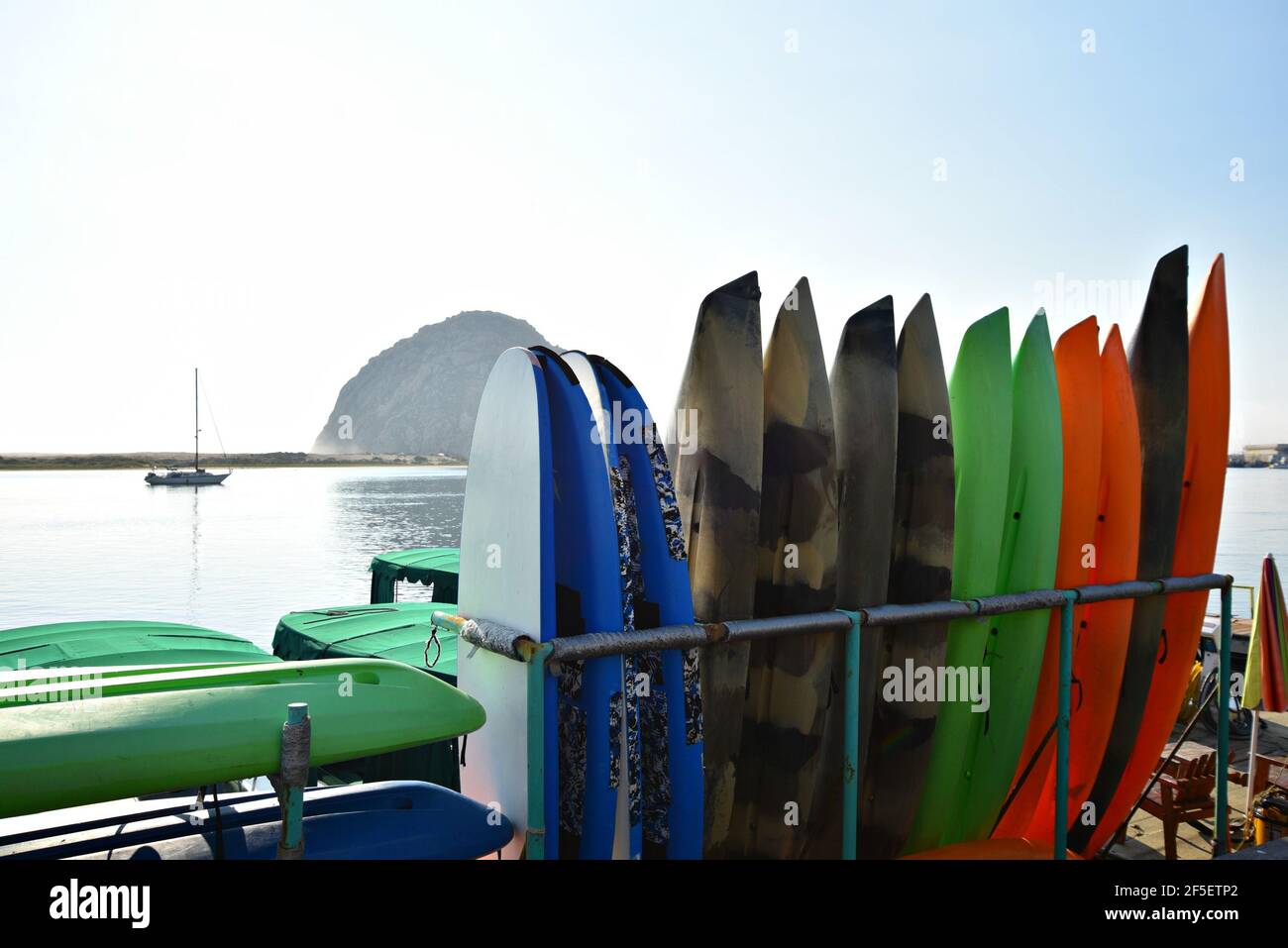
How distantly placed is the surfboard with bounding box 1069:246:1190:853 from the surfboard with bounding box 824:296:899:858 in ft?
4.32

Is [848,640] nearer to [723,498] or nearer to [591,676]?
[723,498]

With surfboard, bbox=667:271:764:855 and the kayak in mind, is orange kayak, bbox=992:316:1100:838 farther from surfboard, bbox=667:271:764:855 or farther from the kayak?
the kayak

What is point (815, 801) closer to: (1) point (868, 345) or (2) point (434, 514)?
(1) point (868, 345)

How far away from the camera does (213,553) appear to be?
3569cm

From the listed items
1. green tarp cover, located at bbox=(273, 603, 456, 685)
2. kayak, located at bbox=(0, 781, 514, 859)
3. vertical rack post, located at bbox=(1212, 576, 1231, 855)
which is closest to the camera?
kayak, located at bbox=(0, 781, 514, 859)

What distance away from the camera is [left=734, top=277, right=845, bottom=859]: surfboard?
3.01 metres

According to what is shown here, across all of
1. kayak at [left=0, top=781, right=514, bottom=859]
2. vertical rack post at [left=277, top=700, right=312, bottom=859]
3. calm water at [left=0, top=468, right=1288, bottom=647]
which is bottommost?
calm water at [left=0, top=468, right=1288, bottom=647]

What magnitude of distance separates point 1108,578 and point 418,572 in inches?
349

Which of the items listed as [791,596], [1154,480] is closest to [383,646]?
[791,596]

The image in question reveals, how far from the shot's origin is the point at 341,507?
7044cm

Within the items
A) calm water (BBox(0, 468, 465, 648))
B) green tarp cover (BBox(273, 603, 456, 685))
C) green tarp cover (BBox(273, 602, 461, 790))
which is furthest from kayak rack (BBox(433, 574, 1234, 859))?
calm water (BBox(0, 468, 465, 648))

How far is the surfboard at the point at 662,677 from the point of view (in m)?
2.51

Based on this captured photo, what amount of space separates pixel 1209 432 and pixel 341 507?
7143 cm

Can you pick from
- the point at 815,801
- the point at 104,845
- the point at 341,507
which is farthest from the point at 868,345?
the point at 341,507
